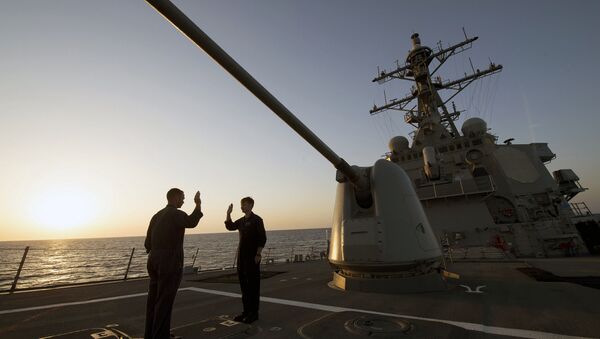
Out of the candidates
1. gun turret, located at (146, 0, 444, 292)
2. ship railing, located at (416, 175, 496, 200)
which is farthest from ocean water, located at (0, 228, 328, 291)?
ship railing, located at (416, 175, 496, 200)

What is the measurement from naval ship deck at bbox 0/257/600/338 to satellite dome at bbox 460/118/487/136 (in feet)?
52.1

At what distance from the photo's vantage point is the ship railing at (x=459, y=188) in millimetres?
15398

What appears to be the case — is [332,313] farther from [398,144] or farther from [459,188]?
[398,144]

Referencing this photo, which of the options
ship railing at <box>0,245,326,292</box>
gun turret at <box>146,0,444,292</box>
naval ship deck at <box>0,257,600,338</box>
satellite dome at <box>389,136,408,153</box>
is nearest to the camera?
naval ship deck at <box>0,257,600,338</box>

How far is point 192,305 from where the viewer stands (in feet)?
13.8

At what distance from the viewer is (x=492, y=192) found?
599 inches

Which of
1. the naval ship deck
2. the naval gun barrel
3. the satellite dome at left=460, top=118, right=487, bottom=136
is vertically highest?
the satellite dome at left=460, top=118, right=487, bottom=136

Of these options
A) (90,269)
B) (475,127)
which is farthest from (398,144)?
(90,269)

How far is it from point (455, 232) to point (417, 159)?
21.2 ft

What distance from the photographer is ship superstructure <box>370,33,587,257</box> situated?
13.8 metres

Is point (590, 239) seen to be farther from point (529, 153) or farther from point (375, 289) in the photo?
point (375, 289)

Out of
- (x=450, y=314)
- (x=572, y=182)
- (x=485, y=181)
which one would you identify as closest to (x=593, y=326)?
(x=450, y=314)

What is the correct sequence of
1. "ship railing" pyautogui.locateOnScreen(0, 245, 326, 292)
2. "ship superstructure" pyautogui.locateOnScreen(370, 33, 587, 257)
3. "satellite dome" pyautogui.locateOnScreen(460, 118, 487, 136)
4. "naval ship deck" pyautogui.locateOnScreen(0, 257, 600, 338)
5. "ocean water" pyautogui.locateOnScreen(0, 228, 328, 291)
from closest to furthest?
"naval ship deck" pyautogui.locateOnScreen(0, 257, 600, 338), "ship railing" pyautogui.locateOnScreen(0, 245, 326, 292), "ship superstructure" pyautogui.locateOnScreen(370, 33, 587, 257), "satellite dome" pyautogui.locateOnScreen(460, 118, 487, 136), "ocean water" pyautogui.locateOnScreen(0, 228, 328, 291)

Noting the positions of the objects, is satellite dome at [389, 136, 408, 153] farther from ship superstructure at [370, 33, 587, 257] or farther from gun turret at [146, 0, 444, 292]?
gun turret at [146, 0, 444, 292]
